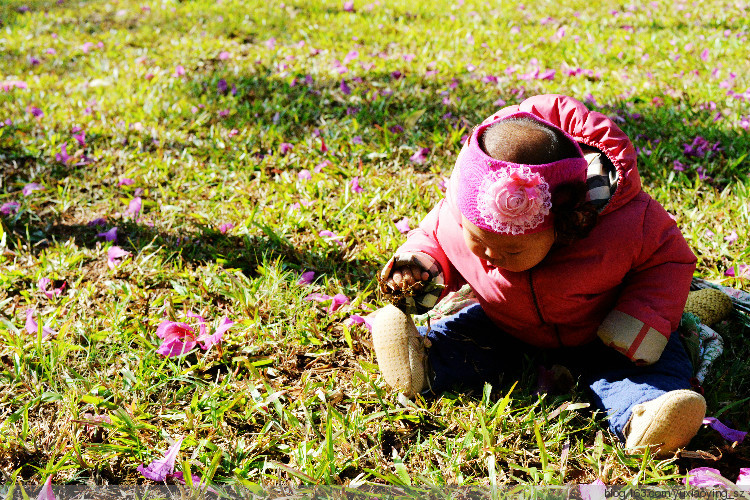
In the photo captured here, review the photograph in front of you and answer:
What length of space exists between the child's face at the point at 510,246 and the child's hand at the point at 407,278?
24 centimetres

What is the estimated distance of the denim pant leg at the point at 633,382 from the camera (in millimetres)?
1835

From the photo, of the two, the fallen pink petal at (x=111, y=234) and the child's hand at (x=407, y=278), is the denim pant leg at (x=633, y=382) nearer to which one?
the child's hand at (x=407, y=278)

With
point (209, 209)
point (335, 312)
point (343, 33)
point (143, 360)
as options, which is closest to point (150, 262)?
point (209, 209)

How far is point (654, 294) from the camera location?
183cm

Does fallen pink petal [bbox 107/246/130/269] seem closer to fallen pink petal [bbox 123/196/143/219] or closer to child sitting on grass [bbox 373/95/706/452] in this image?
fallen pink petal [bbox 123/196/143/219]

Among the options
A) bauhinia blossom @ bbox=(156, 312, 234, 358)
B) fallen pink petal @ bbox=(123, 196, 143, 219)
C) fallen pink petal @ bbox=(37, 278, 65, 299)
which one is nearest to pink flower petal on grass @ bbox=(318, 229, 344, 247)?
bauhinia blossom @ bbox=(156, 312, 234, 358)

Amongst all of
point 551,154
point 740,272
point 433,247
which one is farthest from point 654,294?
point 740,272

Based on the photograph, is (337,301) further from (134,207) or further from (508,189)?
(134,207)

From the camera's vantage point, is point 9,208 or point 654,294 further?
point 9,208

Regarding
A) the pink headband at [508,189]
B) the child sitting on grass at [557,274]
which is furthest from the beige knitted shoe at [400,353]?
the pink headband at [508,189]

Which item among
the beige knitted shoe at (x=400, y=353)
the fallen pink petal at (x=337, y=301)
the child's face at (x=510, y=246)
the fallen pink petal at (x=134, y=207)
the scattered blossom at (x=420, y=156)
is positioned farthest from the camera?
the scattered blossom at (x=420, y=156)

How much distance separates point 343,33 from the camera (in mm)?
5414

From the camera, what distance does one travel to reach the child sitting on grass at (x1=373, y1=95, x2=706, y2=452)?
63.8 inches

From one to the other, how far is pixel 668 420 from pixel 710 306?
29.3 inches
